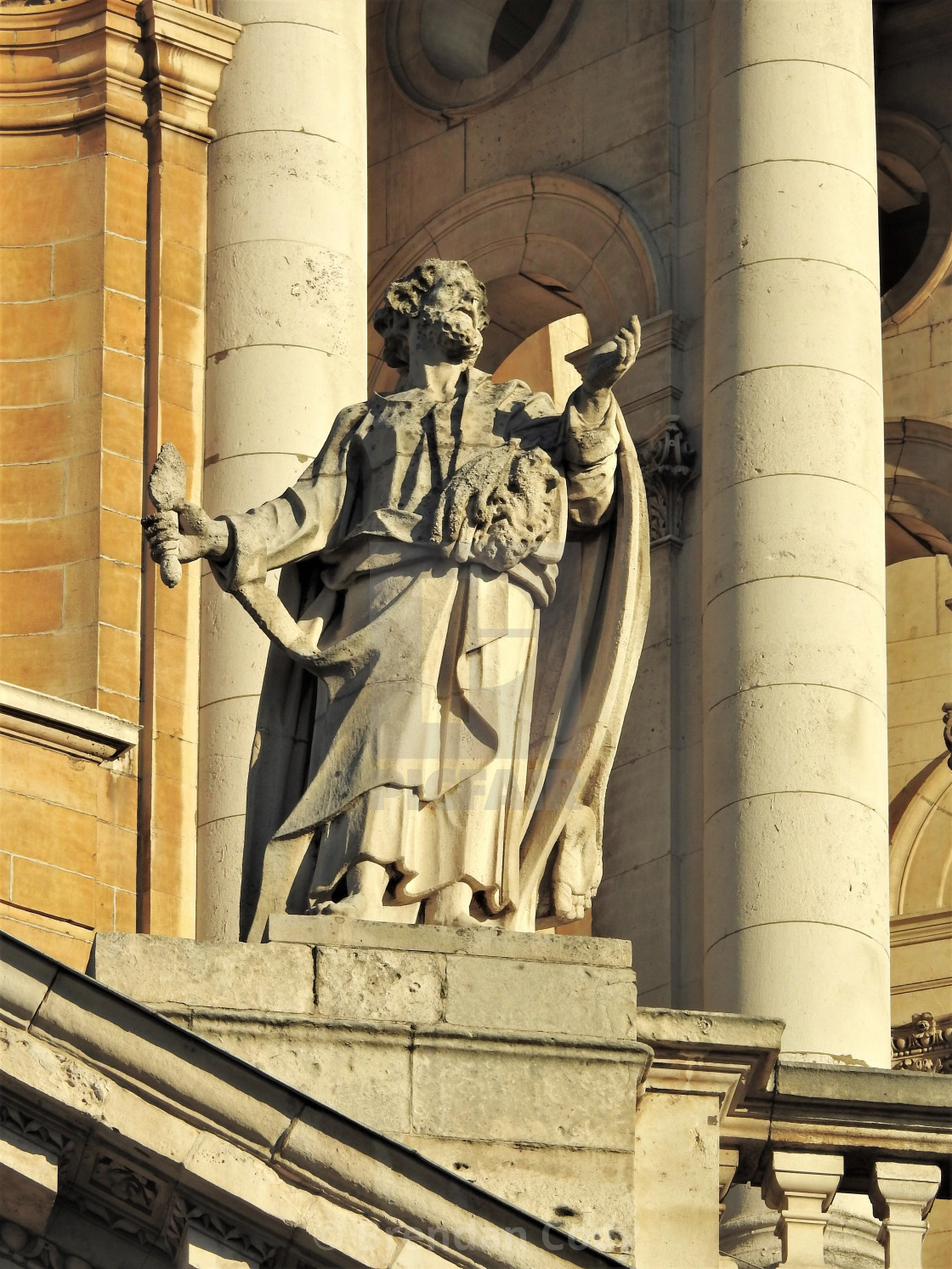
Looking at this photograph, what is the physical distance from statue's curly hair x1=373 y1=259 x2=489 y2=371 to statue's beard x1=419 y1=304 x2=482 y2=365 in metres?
0.06

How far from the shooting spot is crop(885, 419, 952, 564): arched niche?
24797mm

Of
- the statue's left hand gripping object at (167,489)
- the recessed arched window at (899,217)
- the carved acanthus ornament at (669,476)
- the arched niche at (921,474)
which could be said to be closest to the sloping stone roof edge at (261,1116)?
the statue's left hand gripping object at (167,489)

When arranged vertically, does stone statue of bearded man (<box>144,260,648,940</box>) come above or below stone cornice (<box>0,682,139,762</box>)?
below

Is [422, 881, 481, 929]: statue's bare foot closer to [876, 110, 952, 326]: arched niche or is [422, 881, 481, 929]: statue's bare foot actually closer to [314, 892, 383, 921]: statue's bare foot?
[314, 892, 383, 921]: statue's bare foot

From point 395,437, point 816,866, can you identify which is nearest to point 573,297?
point 816,866

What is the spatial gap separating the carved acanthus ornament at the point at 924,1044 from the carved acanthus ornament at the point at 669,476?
684cm

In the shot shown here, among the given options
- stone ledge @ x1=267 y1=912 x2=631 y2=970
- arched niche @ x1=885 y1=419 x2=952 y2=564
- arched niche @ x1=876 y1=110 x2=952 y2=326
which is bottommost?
stone ledge @ x1=267 y1=912 x2=631 y2=970

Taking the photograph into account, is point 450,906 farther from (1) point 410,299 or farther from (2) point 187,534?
(1) point 410,299

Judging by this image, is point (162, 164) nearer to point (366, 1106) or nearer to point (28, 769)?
point (28, 769)

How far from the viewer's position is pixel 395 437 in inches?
492

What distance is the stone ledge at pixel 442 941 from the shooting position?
11.4 m

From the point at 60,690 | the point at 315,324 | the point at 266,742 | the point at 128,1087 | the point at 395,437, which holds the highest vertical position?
the point at 315,324

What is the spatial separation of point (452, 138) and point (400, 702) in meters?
12.7

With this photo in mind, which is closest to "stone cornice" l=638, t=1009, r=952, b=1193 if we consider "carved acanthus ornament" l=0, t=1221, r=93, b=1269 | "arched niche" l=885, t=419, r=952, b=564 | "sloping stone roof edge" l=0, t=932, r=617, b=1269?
"sloping stone roof edge" l=0, t=932, r=617, b=1269
